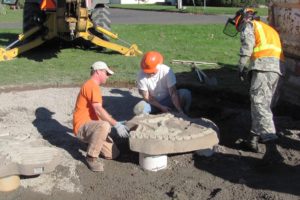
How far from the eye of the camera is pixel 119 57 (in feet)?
38.9

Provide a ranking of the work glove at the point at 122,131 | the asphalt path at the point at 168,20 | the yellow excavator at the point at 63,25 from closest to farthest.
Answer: the work glove at the point at 122,131, the yellow excavator at the point at 63,25, the asphalt path at the point at 168,20

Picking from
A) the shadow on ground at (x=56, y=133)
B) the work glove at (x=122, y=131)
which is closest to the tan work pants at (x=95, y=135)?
the work glove at (x=122, y=131)

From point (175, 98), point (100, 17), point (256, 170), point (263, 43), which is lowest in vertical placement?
point (256, 170)

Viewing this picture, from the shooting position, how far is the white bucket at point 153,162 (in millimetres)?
5211

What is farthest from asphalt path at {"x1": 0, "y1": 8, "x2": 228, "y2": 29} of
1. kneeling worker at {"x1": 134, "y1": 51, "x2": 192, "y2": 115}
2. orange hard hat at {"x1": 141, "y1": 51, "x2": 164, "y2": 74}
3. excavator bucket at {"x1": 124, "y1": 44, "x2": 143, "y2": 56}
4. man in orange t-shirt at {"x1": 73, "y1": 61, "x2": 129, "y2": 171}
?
man in orange t-shirt at {"x1": 73, "y1": 61, "x2": 129, "y2": 171}

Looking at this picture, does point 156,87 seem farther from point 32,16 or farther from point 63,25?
point 32,16

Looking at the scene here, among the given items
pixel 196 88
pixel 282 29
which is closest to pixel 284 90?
pixel 282 29

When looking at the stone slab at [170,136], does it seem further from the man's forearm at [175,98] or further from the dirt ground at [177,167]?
the man's forearm at [175,98]

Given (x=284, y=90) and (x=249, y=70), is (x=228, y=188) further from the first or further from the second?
(x=284, y=90)

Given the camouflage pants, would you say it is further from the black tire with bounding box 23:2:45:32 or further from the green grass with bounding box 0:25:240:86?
the black tire with bounding box 23:2:45:32

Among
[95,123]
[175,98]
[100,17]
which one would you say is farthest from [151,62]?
[100,17]

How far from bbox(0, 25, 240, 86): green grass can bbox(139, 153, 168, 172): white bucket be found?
13.1 feet

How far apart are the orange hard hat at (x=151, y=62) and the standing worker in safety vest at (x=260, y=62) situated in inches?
43.6

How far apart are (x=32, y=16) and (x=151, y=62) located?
7.35 meters
